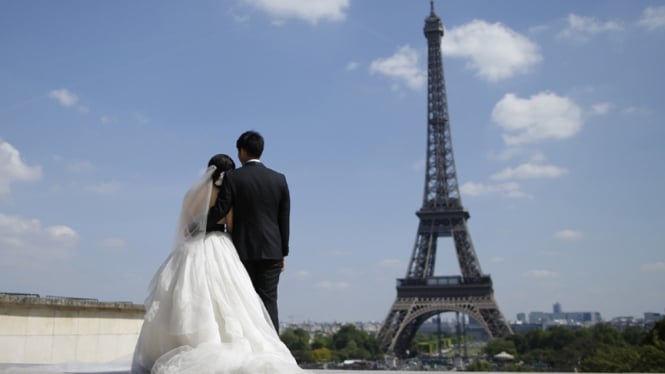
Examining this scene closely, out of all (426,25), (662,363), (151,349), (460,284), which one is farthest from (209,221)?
(426,25)

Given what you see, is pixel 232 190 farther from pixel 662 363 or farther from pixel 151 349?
pixel 662 363

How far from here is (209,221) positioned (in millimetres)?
4215

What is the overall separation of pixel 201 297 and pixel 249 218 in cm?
63

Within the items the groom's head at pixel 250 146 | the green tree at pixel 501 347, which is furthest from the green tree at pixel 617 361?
the groom's head at pixel 250 146

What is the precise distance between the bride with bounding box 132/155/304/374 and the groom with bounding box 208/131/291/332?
0.10 m

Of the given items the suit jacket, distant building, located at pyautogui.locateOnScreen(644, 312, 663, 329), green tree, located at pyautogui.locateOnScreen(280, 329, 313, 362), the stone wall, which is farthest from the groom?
distant building, located at pyautogui.locateOnScreen(644, 312, 663, 329)

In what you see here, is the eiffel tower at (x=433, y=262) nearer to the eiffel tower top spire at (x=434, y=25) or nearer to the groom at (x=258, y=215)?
the eiffel tower top spire at (x=434, y=25)

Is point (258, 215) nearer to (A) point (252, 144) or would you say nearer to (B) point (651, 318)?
(A) point (252, 144)

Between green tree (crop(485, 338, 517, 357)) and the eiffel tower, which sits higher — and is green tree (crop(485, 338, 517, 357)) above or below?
below

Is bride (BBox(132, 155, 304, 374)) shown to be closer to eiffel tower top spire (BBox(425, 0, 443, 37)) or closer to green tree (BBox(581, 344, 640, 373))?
green tree (BBox(581, 344, 640, 373))

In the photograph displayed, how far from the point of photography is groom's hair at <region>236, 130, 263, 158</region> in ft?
14.4

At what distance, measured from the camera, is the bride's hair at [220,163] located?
172 inches

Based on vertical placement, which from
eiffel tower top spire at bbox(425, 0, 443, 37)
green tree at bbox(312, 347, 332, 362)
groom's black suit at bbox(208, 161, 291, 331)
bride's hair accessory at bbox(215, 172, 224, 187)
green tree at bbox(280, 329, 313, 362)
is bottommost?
green tree at bbox(312, 347, 332, 362)

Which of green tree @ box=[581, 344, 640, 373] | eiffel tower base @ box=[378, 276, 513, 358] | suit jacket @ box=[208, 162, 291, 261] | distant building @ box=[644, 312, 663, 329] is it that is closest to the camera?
suit jacket @ box=[208, 162, 291, 261]
